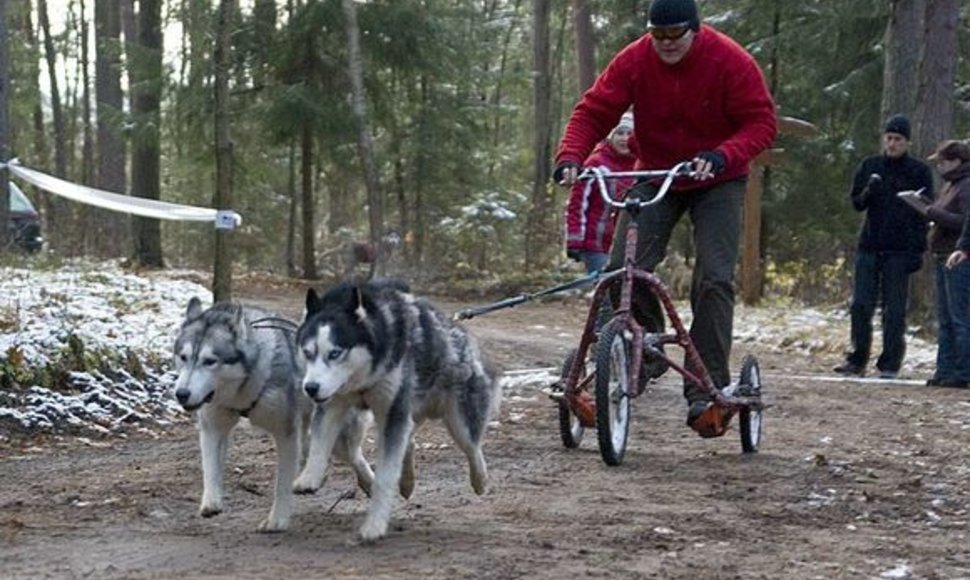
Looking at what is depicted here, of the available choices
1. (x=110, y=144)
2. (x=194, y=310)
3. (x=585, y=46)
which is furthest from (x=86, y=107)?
(x=194, y=310)

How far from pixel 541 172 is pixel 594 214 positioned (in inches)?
672

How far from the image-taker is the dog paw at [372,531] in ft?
15.4

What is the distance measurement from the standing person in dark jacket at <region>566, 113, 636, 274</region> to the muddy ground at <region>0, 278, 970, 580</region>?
1740mm

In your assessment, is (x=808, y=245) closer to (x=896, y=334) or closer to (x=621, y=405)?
(x=896, y=334)

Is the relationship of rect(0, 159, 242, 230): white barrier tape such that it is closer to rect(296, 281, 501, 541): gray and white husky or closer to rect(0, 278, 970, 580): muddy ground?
rect(0, 278, 970, 580): muddy ground

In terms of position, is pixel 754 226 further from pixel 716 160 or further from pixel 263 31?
pixel 716 160

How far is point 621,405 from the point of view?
21.1 feet

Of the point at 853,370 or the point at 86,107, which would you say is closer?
the point at 853,370

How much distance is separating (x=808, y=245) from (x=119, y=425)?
664 inches

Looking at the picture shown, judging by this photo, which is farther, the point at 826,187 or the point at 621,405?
the point at 826,187

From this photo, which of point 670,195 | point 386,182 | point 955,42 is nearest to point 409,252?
point 386,182

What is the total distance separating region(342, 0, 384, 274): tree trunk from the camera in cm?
1973

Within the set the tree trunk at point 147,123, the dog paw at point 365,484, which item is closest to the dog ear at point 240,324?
the dog paw at point 365,484

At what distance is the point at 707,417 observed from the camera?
21.7 ft
